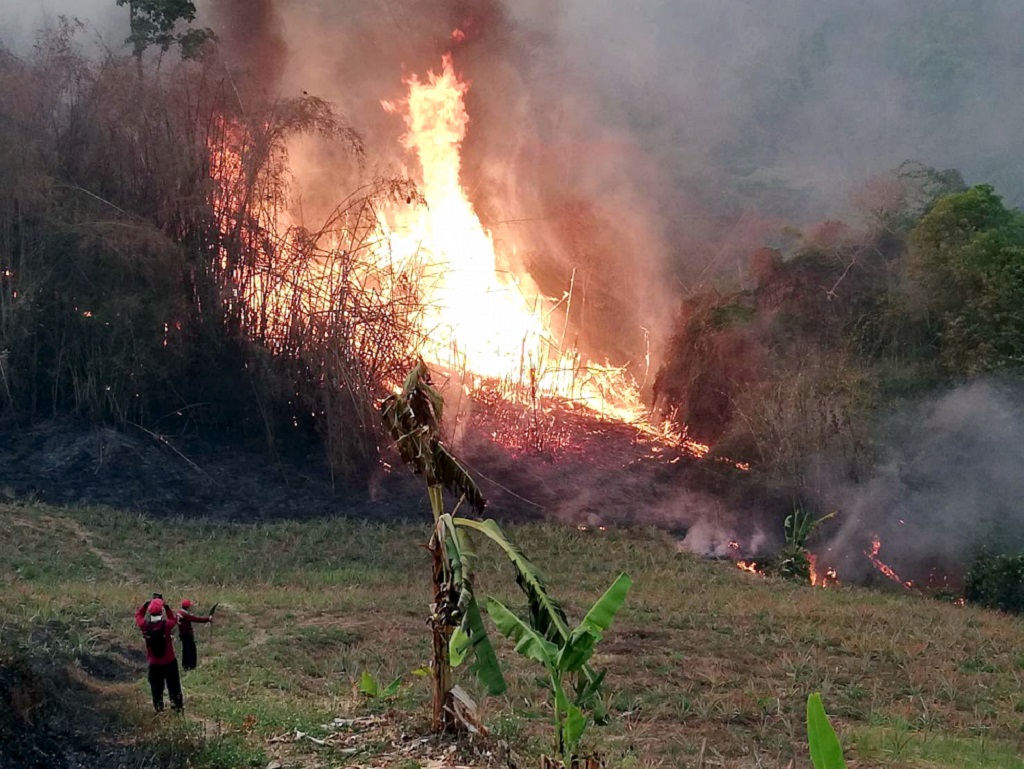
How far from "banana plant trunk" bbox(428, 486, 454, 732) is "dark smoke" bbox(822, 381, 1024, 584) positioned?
1428 cm

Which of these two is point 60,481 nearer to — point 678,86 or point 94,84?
point 94,84

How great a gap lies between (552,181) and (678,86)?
27.9m

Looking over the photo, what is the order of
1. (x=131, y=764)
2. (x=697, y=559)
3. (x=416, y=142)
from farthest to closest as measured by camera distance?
(x=416, y=142), (x=697, y=559), (x=131, y=764)

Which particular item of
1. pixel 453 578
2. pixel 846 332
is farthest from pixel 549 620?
pixel 846 332

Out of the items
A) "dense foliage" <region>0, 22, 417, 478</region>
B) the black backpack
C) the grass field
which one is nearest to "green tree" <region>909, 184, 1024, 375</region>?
the grass field

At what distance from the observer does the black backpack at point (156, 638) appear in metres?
7.79

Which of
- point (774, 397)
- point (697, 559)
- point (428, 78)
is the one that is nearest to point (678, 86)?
point (428, 78)

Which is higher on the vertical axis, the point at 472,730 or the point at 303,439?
the point at 303,439

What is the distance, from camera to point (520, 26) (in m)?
34.3

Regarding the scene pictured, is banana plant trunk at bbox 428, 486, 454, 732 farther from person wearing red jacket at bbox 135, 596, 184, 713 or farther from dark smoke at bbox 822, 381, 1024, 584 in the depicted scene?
dark smoke at bbox 822, 381, 1024, 584

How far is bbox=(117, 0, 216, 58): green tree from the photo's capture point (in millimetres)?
24438

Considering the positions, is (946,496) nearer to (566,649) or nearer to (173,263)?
(173,263)

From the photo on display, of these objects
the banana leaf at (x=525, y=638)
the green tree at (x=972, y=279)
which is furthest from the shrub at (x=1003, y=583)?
the banana leaf at (x=525, y=638)

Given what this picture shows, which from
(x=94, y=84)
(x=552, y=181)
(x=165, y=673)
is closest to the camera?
(x=165, y=673)
